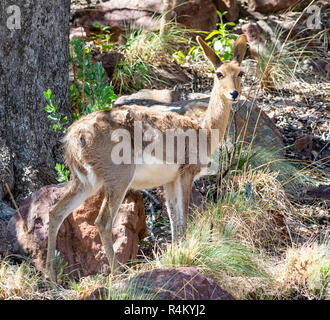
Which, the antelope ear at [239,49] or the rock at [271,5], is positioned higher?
the rock at [271,5]

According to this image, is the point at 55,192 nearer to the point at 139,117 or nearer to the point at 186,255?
the point at 139,117

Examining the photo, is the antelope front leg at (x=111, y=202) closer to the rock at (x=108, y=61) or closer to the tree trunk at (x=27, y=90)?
the tree trunk at (x=27, y=90)

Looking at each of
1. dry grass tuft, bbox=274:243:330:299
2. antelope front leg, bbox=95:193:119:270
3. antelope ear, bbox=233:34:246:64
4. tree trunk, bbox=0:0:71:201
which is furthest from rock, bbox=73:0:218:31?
dry grass tuft, bbox=274:243:330:299

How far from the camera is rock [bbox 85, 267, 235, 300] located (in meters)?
5.39

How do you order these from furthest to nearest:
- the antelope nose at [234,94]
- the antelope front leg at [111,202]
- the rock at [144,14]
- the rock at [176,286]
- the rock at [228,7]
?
1. the rock at [228,7]
2. the rock at [144,14]
3. the antelope nose at [234,94]
4. the antelope front leg at [111,202]
5. the rock at [176,286]

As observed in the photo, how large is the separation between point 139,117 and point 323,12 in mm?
7747

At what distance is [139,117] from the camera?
665 centimetres

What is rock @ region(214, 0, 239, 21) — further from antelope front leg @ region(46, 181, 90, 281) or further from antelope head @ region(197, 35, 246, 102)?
antelope front leg @ region(46, 181, 90, 281)

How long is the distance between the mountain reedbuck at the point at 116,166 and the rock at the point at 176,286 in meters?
0.86

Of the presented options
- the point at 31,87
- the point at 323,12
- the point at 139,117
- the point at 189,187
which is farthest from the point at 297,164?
the point at 323,12

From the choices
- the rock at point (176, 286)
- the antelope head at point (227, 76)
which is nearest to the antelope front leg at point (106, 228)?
the rock at point (176, 286)

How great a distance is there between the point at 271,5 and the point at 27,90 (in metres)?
7.01

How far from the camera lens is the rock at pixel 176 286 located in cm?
539

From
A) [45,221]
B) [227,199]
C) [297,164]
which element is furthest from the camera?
[297,164]
